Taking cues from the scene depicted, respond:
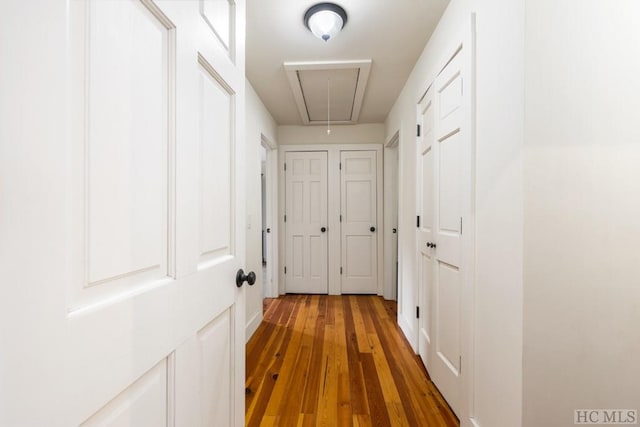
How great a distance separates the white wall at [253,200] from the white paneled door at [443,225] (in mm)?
1511

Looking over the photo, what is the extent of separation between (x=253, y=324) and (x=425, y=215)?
1.84 m

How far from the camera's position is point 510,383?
1.09 meters

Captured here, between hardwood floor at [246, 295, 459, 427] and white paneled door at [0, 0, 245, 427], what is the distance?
89cm

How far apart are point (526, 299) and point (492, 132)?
0.67m

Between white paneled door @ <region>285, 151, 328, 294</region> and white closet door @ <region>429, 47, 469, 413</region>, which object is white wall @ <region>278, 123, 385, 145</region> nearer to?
white paneled door @ <region>285, 151, 328, 294</region>

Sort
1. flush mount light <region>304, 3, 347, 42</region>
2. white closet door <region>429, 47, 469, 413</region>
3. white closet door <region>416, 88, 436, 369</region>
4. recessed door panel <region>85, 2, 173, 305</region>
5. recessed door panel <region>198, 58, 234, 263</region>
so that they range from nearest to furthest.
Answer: recessed door panel <region>85, 2, 173, 305</region>
recessed door panel <region>198, 58, 234, 263</region>
white closet door <region>429, 47, 469, 413</region>
flush mount light <region>304, 3, 347, 42</region>
white closet door <region>416, 88, 436, 369</region>

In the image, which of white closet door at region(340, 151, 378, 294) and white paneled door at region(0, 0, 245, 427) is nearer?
white paneled door at region(0, 0, 245, 427)

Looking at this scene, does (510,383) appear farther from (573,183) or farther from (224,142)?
(224,142)

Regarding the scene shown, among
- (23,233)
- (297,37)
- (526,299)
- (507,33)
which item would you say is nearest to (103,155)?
(23,233)

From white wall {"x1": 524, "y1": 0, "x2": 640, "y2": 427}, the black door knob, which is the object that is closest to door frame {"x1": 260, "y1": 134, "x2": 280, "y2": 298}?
the black door knob

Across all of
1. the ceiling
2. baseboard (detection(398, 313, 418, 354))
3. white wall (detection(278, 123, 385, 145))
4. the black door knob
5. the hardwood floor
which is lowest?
the hardwood floor

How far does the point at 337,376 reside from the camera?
1.99 m

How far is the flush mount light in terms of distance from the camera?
177cm

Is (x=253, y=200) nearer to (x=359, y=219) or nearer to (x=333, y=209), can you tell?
Answer: (x=333, y=209)
